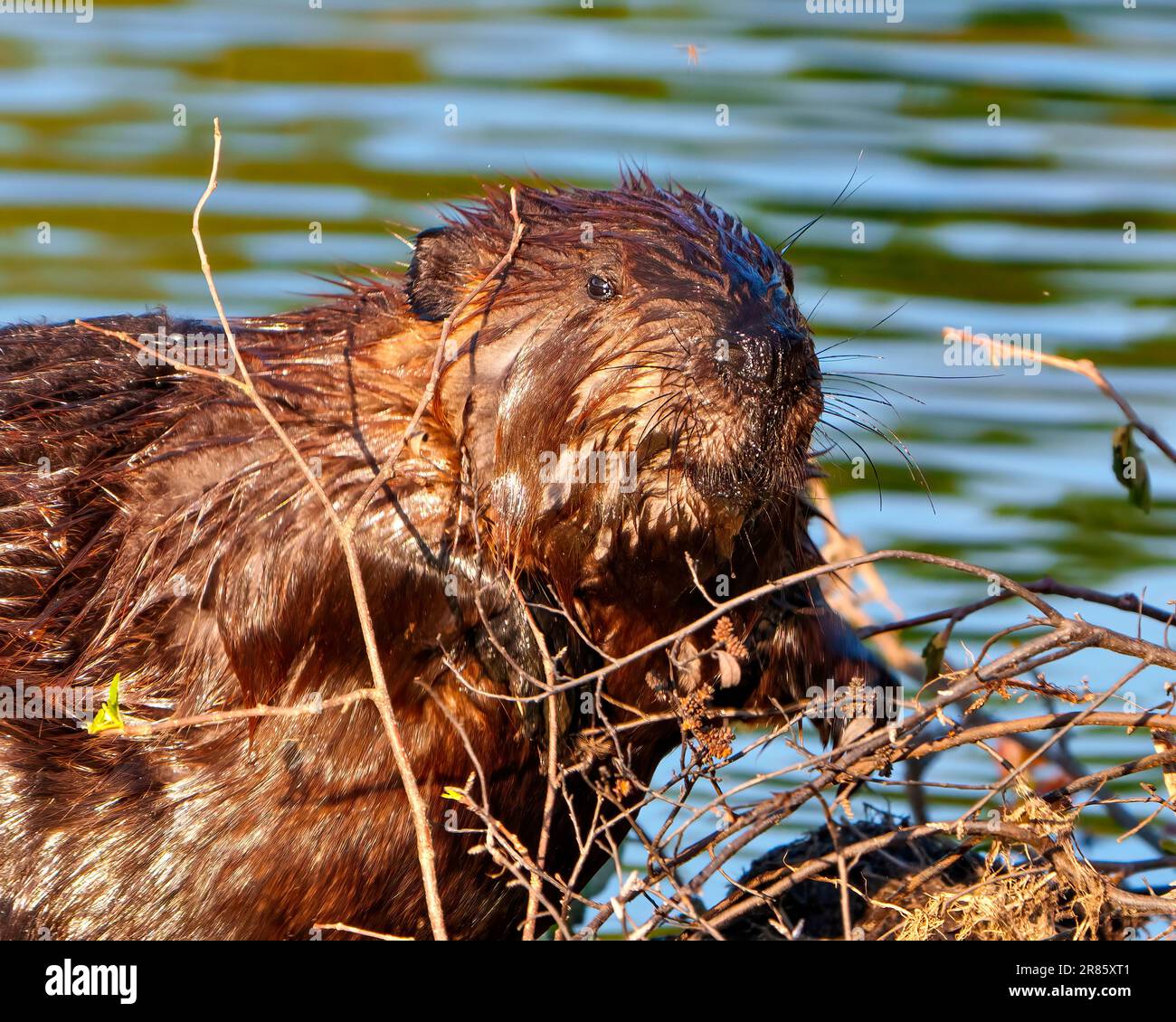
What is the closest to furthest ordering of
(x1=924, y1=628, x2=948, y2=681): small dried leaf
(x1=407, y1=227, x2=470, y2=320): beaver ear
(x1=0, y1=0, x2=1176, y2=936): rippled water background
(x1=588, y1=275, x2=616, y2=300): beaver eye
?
1. (x1=588, y1=275, x2=616, y2=300): beaver eye
2. (x1=407, y1=227, x2=470, y2=320): beaver ear
3. (x1=924, y1=628, x2=948, y2=681): small dried leaf
4. (x1=0, y1=0, x2=1176, y2=936): rippled water background

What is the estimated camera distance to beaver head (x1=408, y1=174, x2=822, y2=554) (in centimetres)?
382

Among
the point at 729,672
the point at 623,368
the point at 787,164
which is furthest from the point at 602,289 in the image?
the point at 787,164

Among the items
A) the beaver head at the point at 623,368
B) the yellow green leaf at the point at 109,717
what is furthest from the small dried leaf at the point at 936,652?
the yellow green leaf at the point at 109,717

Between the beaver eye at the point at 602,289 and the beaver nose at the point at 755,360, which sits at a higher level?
the beaver eye at the point at 602,289

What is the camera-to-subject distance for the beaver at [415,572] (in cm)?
390

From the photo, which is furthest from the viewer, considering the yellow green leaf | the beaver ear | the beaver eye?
the beaver ear

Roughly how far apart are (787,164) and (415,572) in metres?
5.89

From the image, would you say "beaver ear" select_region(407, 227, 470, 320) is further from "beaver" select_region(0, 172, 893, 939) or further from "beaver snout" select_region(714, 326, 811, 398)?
"beaver snout" select_region(714, 326, 811, 398)

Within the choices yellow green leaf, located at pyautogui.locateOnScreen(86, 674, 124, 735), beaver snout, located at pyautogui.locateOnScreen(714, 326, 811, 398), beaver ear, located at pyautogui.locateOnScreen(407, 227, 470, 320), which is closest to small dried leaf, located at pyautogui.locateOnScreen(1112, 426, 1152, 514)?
beaver snout, located at pyautogui.locateOnScreen(714, 326, 811, 398)

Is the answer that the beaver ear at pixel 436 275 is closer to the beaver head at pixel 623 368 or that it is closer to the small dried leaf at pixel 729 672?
the beaver head at pixel 623 368

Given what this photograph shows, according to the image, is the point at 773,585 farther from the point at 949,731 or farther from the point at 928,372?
the point at 928,372

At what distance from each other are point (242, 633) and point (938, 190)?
6088 millimetres

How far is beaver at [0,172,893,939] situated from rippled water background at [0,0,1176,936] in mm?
3350

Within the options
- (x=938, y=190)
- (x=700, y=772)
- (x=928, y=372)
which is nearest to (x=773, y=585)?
(x=700, y=772)
